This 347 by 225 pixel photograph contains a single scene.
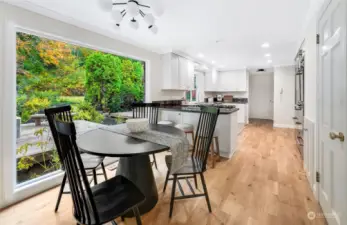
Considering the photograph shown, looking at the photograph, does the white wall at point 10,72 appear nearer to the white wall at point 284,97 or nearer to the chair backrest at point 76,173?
the chair backrest at point 76,173

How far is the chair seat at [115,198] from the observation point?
42.7 inches

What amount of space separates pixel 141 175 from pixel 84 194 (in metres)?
0.77

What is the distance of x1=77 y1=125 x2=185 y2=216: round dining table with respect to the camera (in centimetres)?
131

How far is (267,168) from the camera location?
9.36ft

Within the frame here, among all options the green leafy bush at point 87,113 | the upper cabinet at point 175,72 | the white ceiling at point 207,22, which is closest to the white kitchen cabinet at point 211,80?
the upper cabinet at point 175,72

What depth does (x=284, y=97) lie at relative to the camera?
20.5ft

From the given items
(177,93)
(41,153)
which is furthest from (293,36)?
(41,153)

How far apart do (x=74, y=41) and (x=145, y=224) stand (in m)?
2.57

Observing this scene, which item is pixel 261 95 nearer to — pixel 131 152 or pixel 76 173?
pixel 131 152

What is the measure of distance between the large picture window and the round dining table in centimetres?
109

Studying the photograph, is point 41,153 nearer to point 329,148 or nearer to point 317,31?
point 329,148

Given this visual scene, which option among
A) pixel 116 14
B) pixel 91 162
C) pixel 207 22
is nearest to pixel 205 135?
pixel 91 162

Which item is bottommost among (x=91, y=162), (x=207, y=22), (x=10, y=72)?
(x=91, y=162)

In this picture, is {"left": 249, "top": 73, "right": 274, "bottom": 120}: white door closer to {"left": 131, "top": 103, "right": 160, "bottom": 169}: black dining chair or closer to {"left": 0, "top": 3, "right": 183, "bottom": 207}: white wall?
{"left": 131, "top": 103, "right": 160, "bottom": 169}: black dining chair
